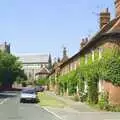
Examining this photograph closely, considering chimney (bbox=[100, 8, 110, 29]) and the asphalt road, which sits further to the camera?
chimney (bbox=[100, 8, 110, 29])

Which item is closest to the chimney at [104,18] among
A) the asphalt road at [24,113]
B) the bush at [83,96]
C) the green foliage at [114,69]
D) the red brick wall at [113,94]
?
the bush at [83,96]

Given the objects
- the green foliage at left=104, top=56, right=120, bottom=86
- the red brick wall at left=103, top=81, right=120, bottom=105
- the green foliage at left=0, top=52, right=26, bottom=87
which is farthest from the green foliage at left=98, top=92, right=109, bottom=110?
the green foliage at left=0, top=52, right=26, bottom=87

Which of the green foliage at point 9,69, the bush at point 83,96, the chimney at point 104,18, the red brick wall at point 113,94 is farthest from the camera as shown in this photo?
the green foliage at point 9,69

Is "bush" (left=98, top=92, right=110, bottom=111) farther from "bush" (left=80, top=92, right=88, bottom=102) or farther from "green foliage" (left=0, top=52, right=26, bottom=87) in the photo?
"green foliage" (left=0, top=52, right=26, bottom=87)

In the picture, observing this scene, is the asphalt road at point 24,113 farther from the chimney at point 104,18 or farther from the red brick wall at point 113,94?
the chimney at point 104,18

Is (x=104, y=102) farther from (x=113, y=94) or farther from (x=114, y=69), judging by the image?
(x=114, y=69)

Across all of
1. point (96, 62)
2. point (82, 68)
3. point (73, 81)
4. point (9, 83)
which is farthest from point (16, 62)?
point (96, 62)

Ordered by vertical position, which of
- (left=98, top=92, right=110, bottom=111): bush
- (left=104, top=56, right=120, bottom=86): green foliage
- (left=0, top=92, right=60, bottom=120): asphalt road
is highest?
(left=104, top=56, right=120, bottom=86): green foliage

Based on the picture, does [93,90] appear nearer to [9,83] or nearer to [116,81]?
[116,81]

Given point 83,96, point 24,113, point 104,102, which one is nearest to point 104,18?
point 83,96

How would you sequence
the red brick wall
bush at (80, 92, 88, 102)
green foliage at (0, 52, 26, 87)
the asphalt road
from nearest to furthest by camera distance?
the asphalt road, the red brick wall, bush at (80, 92, 88, 102), green foliage at (0, 52, 26, 87)

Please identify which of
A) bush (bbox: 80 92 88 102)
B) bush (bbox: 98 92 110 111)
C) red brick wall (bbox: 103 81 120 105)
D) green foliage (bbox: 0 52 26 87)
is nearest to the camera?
bush (bbox: 98 92 110 111)

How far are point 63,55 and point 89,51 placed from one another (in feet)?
253

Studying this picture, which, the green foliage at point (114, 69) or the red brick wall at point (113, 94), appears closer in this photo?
the green foliage at point (114, 69)
